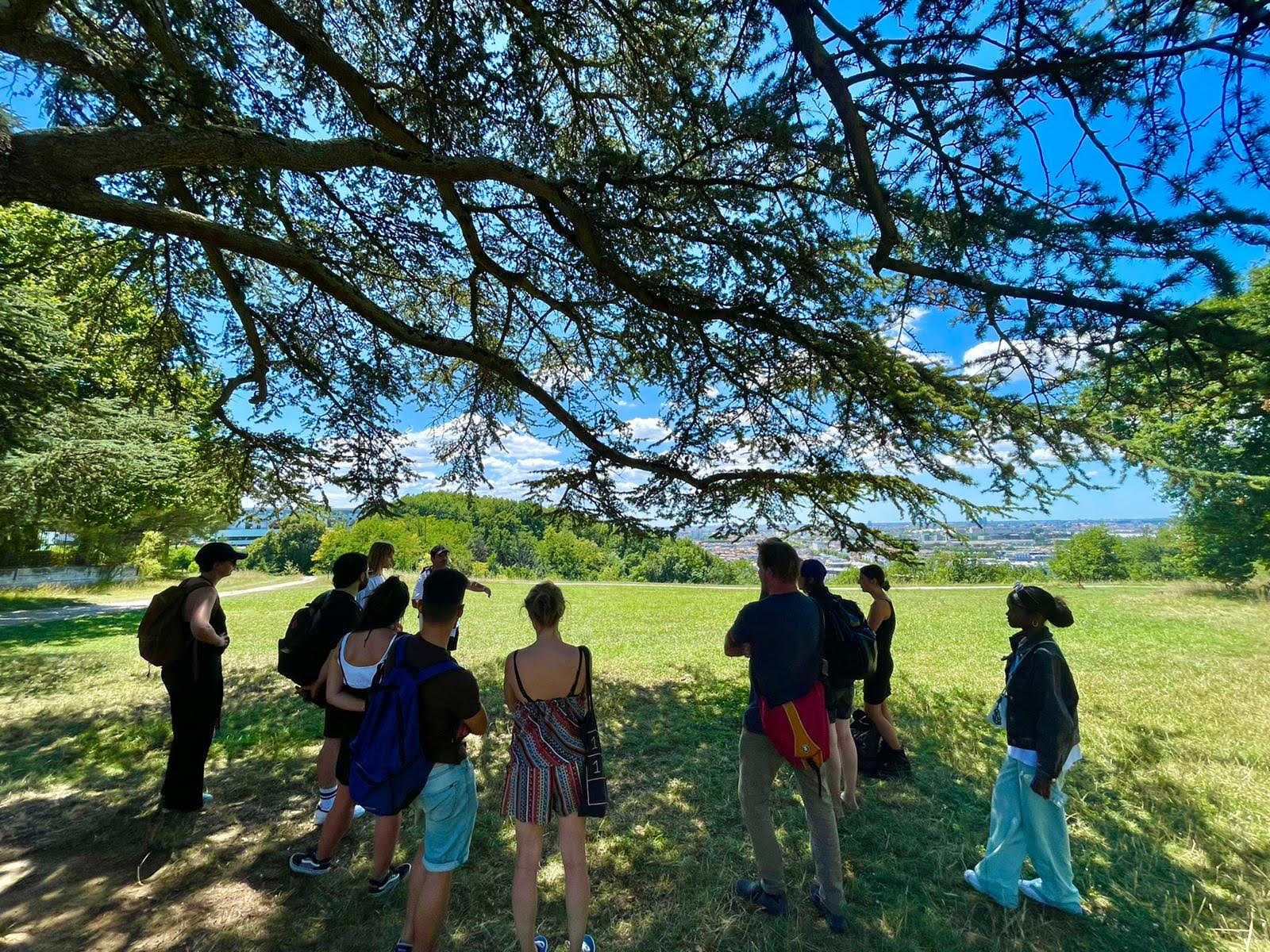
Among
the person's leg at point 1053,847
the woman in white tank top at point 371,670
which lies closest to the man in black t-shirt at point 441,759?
the woman in white tank top at point 371,670

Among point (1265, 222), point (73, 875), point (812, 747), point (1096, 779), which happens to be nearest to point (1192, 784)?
point (1096, 779)

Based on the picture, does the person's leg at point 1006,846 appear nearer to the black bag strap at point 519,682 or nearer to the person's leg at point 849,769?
the person's leg at point 849,769

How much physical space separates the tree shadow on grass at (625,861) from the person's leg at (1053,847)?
106 mm

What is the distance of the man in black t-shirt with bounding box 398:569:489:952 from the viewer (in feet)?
7.91

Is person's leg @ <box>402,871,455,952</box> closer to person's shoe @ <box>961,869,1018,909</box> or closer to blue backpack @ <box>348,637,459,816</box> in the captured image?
blue backpack @ <box>348,637,459,816</box>

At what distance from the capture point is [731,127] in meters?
4.29

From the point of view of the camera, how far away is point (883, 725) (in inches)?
192

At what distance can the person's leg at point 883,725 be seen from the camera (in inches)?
192

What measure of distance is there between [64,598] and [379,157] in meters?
29.6

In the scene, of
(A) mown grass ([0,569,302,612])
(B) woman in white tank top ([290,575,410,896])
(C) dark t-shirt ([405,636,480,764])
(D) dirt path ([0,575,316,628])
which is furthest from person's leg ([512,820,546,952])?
(A) mown grass ([0,569,302,612])

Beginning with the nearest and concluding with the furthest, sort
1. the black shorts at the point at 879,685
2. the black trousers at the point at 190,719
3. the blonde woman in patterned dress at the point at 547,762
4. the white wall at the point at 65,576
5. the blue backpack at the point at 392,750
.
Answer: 1. the blue backpack at the point at 392,750
2. the blonde woman in patterned dress at the point at 547,762
3. the black trousers at the point at 190,719
4. the black shorts at the point at 879,685
5. the white wall at the point at 65,576

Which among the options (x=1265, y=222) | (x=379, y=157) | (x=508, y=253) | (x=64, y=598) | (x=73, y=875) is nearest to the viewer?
(x=1265, y=222)

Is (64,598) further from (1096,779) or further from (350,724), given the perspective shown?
(1096,779)

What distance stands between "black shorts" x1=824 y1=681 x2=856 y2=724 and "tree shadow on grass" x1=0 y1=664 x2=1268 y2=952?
83cm
